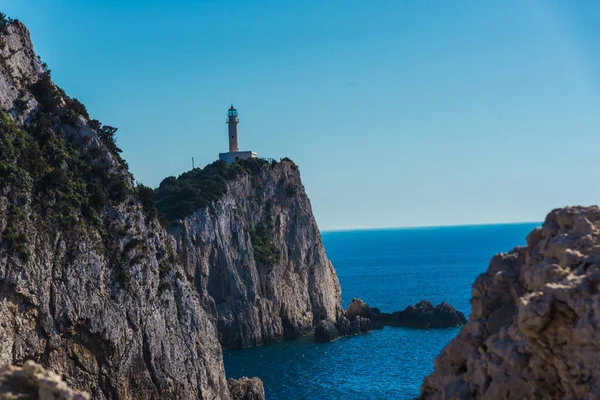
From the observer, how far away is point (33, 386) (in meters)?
12.1

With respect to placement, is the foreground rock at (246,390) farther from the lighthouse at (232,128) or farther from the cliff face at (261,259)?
the lighthouse at (232,128)

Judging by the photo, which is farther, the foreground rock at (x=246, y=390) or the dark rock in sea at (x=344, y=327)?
the dark rock in sea at (x=344, y=327)

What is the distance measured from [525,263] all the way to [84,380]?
3268 centimetres

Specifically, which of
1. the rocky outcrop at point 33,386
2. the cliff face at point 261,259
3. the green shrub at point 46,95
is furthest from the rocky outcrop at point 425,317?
the rocky outcrop at point 33,386

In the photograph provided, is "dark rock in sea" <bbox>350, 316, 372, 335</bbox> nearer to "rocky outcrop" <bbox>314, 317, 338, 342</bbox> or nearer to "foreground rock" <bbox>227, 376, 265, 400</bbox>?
"rocky outcrop" <bbox>314, 317, 338, 342</bbox>

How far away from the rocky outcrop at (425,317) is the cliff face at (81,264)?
177ft

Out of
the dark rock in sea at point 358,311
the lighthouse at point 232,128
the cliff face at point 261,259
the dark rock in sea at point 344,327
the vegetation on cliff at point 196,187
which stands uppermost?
the lighthouse at point 232,128

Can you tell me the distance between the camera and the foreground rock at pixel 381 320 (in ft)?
312

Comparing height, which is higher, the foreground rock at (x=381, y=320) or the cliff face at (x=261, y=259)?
the cliff face at (x=261, y=259)

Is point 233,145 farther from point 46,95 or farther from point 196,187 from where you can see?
point 46,95

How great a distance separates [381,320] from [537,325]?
3761 inches

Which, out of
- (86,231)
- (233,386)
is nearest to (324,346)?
(233,386)

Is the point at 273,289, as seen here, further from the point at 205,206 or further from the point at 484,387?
the point at 484,387

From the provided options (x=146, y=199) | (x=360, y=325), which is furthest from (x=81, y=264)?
(x=360, y=325)
